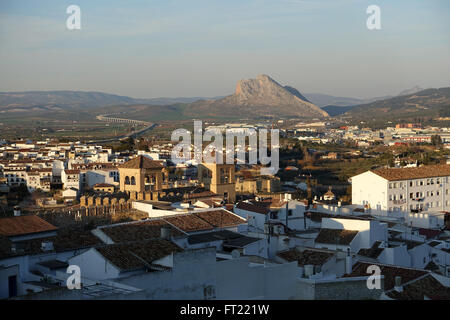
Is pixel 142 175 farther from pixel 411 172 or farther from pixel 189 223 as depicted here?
pixel 189 223

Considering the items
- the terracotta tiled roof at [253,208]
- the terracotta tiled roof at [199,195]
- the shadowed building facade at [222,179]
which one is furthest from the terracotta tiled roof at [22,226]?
the shadowed building facade at [222,179]

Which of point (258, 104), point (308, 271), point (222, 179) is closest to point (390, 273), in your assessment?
point (308, 271)

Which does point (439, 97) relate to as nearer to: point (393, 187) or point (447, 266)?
point (393, 187)

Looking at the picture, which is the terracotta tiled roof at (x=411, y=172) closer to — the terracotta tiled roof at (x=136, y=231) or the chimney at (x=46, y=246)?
the terracotta tiled roof at (x=136, y=231)

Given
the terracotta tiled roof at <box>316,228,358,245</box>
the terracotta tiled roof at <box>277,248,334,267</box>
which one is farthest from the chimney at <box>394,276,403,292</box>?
the terracotta tiled roof at <box>316,228,358,245</box>

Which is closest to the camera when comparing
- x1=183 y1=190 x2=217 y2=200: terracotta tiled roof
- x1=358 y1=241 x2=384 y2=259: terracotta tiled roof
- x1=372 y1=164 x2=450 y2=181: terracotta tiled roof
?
x1=358 y1=241 x2=384 y2=259: terracotta tiled roof

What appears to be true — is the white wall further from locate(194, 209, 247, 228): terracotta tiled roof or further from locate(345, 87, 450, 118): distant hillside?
locate(345, 87, 450, 118): distant hillside
